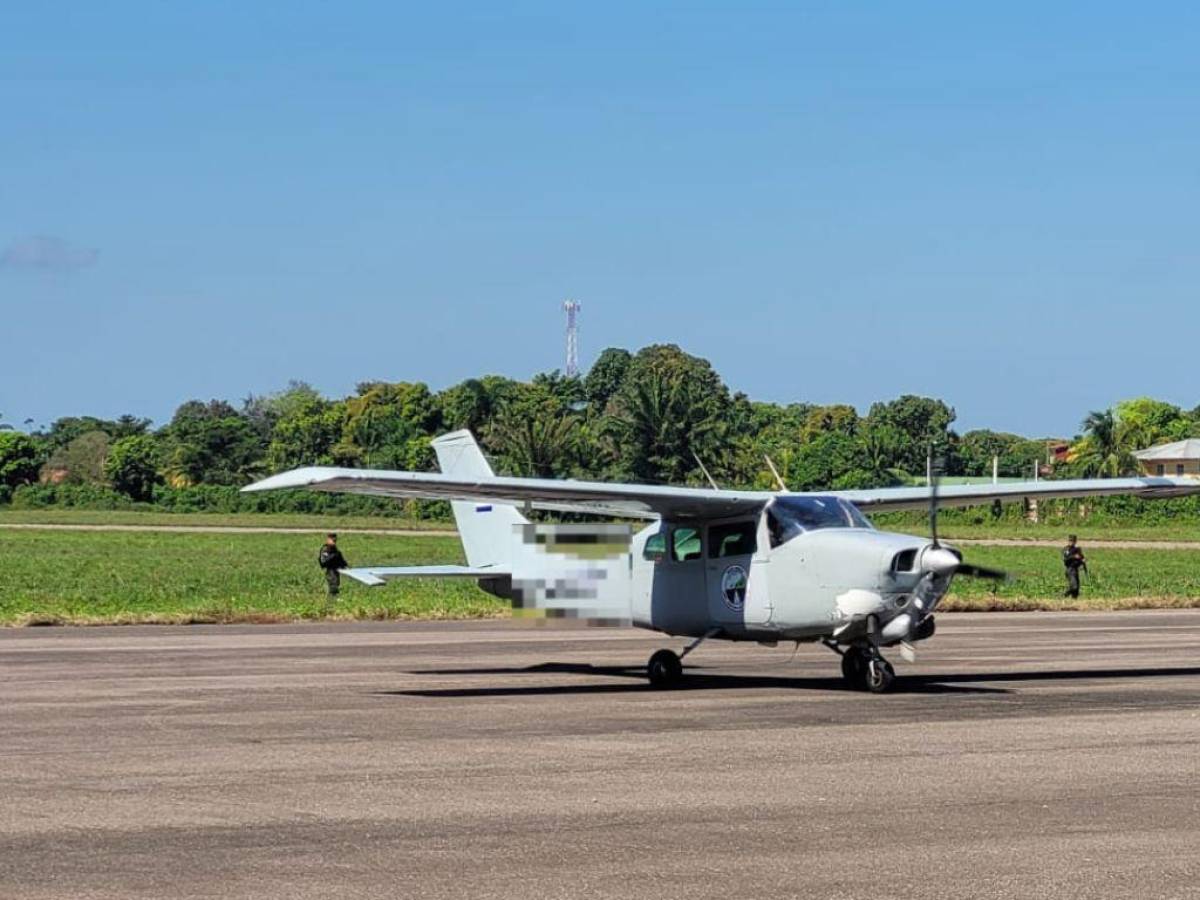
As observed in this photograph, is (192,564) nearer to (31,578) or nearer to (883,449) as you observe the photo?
(31,578)

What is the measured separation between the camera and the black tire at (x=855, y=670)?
63.4 ft

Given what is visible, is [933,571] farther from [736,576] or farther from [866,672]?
[736,576]

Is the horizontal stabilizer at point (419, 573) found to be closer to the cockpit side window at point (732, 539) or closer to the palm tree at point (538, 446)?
the cockpit side window at point (732, 539)

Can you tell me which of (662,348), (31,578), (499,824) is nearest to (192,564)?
(31,578)

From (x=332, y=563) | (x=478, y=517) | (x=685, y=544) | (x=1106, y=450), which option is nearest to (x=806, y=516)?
(x=685, y=544)

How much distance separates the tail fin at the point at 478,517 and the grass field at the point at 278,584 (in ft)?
28.8

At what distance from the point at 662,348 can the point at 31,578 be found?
118060 mm

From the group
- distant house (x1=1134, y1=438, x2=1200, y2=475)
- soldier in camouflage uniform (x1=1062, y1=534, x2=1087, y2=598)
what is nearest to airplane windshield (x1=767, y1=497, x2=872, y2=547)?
soldier in camouflage uniform (x1=1062, y1=534, x2=1087, y2=598)

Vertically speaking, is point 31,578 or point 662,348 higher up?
point 662,348

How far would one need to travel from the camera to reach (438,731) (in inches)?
613

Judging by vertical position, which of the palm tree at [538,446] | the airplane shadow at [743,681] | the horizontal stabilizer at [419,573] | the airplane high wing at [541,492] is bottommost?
the airplane shadow at [743,681]

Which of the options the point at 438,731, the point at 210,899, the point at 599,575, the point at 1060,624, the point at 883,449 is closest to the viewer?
the point at 210,899

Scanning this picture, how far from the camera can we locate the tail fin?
22.6 m

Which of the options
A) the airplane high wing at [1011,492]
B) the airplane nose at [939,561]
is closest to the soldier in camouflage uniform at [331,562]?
the airplane high wing at [1011,492]
